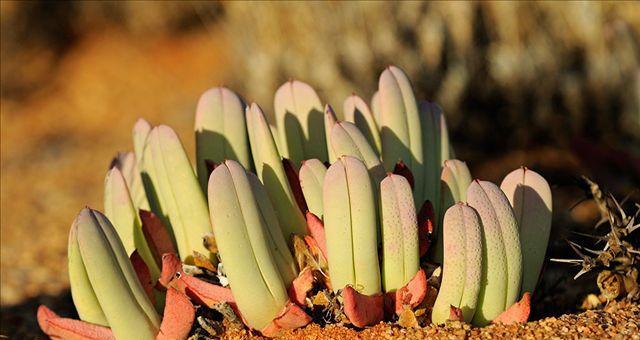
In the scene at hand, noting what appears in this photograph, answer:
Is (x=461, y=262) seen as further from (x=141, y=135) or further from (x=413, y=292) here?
(x=141, y=135)

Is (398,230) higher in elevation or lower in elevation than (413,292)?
higher

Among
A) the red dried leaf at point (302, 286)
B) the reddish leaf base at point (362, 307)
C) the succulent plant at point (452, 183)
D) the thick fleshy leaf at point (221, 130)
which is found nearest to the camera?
the reddish leaf base at point (362, 307)

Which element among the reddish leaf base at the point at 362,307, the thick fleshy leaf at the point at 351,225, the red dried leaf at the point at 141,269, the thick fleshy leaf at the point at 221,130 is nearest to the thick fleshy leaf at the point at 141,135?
the thick fleshy leaf at the point at 221,130

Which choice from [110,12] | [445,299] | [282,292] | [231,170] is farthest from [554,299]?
[110,12]

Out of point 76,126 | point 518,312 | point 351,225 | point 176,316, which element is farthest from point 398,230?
point 76,126

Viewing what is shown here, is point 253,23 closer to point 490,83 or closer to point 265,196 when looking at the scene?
point 490,83

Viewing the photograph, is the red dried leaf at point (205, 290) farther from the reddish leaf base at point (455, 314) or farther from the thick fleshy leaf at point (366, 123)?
the thick fleshy leaf at point (366, 123)

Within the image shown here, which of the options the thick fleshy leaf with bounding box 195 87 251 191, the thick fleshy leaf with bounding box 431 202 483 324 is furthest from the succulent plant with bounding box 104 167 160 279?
the thick fleshy leaf with bounding box 431 202 483 324
